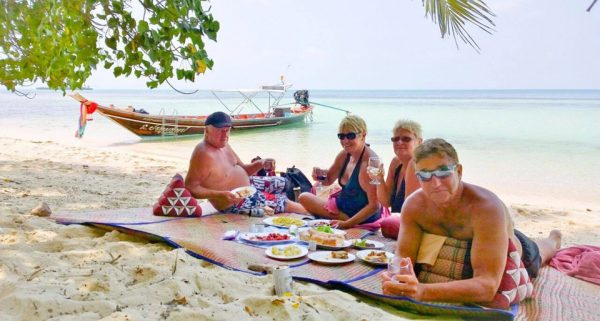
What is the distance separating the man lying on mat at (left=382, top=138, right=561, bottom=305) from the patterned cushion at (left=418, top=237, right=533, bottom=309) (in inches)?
2.1

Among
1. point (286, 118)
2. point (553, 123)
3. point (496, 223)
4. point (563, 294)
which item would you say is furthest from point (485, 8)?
point (553, 123)

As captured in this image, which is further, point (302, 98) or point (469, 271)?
point (302, 98)

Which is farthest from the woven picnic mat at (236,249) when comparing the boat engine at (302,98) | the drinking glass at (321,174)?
the boat engine at (302,98)

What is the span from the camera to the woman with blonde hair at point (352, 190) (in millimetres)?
4137

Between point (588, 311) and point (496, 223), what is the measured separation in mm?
886

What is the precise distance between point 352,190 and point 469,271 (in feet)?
6.34

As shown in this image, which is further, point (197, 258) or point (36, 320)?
point (197, 258)

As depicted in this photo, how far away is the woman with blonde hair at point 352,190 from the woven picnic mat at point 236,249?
21 cm

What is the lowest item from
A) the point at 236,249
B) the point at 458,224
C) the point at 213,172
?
the point at 236,249

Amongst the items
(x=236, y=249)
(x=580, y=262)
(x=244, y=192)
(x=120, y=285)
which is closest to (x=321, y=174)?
(x=244, y=192)

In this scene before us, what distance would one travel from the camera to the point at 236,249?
346 centimetres

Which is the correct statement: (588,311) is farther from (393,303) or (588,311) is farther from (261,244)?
(261,244)

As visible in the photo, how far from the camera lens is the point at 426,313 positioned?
2.49m

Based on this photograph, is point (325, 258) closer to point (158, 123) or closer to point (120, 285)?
point (120, 285)
